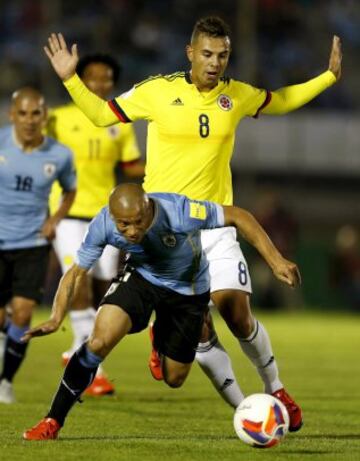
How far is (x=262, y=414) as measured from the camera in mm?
7441

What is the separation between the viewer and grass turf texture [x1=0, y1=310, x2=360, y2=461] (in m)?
7.59

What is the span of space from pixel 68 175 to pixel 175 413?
2311mm

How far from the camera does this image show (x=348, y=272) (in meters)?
27.1

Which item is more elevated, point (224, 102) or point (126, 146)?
point (224, 102)

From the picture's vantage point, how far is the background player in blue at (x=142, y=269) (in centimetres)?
741

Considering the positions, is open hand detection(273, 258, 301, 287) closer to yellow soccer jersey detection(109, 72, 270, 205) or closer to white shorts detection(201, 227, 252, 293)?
white shorts detection(201, 227, 252, 293)

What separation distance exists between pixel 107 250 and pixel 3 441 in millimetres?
3795

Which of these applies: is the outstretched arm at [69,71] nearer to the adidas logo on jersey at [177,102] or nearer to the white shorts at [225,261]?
the adidas logo on jersey at [177,102]

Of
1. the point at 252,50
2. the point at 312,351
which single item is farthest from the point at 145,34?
the point at 312,351

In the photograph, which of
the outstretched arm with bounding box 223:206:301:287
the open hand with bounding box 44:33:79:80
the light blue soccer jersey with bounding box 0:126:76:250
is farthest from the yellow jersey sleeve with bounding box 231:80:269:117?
the light blue soccer jersey with bounding box 0:126:76:250

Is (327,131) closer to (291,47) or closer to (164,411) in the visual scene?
(291,47)

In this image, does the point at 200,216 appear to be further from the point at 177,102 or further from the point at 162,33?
the point at 162,33

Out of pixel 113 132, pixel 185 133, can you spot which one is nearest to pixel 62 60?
pixel 185 133

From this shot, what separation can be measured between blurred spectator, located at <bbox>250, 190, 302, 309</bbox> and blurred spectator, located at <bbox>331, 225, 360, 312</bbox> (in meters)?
0.83
